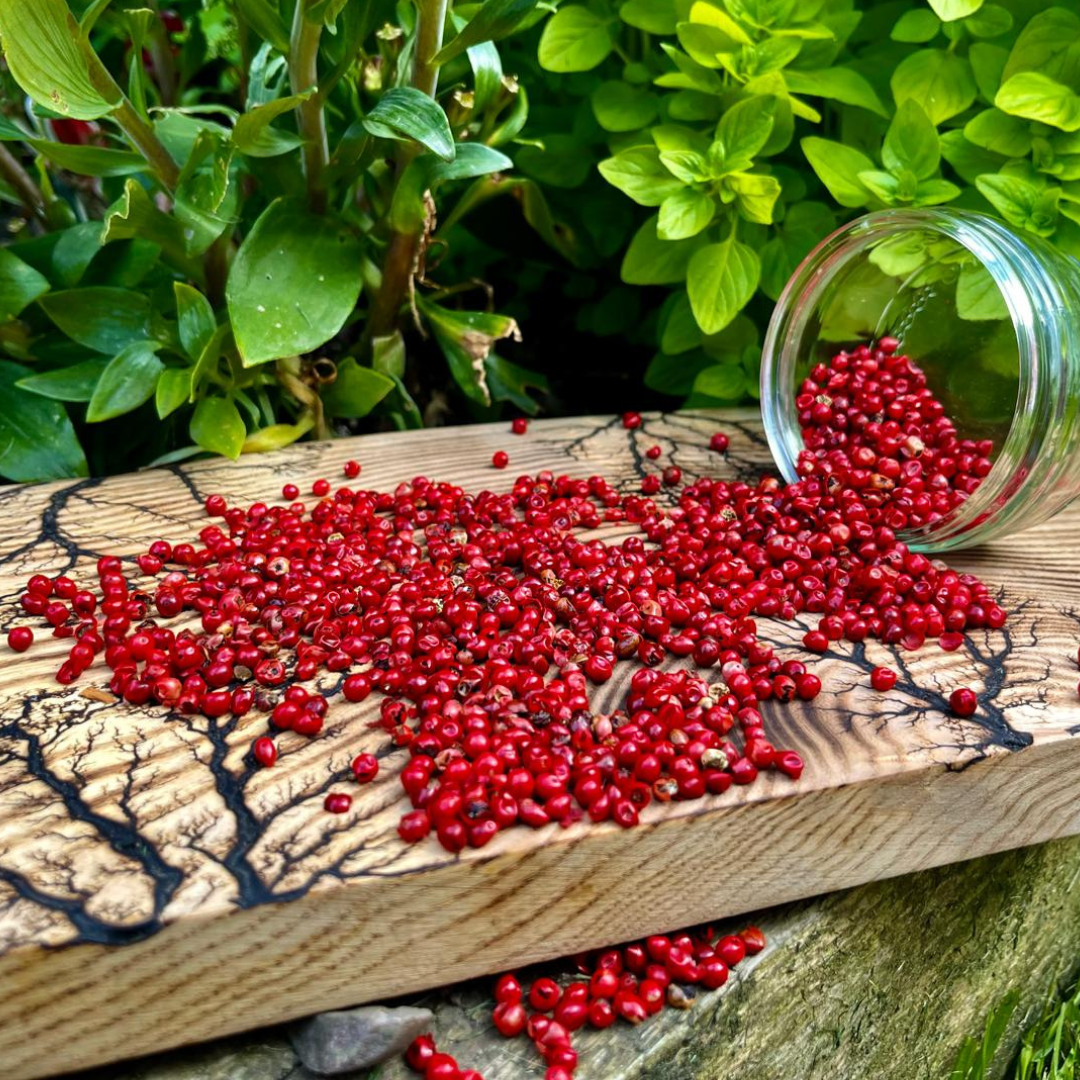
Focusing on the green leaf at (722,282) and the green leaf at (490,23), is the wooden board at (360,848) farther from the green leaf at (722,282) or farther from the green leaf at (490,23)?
the green leaf at (490,23)

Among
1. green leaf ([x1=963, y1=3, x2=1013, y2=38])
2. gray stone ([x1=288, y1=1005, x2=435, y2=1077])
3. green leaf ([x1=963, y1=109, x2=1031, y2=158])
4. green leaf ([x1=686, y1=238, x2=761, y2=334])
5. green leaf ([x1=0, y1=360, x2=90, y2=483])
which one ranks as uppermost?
green leaf ([x1=963, y1=3, x2=1013, y2=38])

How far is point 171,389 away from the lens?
1.64m

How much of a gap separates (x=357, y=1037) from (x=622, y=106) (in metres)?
1.61

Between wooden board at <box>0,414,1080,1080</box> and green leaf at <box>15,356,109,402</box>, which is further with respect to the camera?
green leaf at <box>15,356,109,402</box>

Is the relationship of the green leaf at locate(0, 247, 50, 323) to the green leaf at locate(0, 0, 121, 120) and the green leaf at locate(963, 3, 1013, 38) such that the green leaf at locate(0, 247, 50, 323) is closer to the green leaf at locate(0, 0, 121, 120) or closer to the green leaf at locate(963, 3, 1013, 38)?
the green leaf at locate(0, 0, 121, 120)

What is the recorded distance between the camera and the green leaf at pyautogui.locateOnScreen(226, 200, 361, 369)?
1.58m

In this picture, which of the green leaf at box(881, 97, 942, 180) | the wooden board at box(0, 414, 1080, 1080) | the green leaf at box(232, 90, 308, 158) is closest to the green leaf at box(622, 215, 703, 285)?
the green leaf at box(881, 97, 942, 180)

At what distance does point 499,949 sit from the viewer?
3.39 feet

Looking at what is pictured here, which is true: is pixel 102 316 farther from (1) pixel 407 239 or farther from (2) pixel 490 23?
(2) pixel 490 23

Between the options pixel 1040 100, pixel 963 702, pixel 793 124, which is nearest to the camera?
pixel 963 702

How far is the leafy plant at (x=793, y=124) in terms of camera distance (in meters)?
1.68

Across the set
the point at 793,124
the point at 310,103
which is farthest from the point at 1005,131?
the point at 310,103

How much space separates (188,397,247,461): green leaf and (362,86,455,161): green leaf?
486mm

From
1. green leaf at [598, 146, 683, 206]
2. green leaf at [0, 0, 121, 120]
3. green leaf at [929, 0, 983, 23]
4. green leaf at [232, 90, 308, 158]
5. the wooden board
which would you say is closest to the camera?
the wooden board
